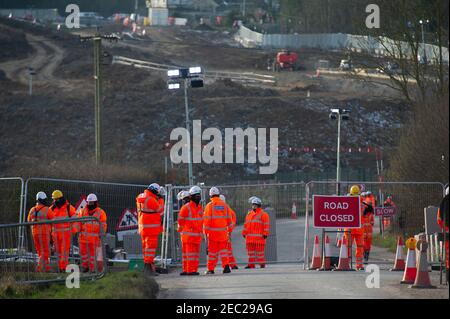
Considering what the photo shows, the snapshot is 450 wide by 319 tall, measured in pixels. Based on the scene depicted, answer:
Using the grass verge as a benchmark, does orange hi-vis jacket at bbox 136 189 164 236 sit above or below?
above

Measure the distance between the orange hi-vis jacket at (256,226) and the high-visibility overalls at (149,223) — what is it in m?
2.75

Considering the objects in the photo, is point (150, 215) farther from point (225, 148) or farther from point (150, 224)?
point (225, 148)

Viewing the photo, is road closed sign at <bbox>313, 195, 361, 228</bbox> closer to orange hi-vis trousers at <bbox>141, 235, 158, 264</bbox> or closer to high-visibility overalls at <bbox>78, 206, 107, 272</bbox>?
orange hi-vis trousers at <bbox>141, 235, 158, 264</bbox>

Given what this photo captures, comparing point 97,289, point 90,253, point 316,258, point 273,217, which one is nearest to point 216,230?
point 316,258

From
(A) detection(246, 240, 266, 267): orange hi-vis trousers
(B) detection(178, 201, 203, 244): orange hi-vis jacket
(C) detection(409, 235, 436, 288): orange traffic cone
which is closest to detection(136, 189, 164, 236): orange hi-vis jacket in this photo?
(B) detection(178, 201, 203, 244): orange hi-vis jacket

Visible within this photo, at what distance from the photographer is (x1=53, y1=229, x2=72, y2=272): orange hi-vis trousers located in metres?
20.8

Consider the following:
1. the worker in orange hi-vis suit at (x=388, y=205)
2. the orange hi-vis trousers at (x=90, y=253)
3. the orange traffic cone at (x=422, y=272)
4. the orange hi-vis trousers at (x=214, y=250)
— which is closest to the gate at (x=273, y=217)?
the worker in orange hi-vis suit at (x=388, y=205)

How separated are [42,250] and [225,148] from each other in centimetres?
4252

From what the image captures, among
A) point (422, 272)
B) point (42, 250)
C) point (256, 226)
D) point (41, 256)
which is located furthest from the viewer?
point (256, 226)

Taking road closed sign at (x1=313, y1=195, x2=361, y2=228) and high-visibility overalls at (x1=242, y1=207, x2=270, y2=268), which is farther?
high-visibility overalls at (x1=242, y1=207, x2=270, y2=268)

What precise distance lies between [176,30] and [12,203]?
275 ft

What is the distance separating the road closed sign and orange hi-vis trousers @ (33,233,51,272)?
5.67 metres

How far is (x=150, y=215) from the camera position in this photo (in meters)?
21.3
